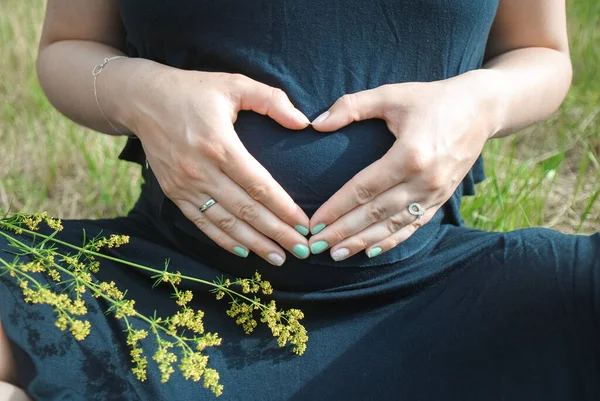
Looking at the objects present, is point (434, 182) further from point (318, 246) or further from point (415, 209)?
point (318, 246)

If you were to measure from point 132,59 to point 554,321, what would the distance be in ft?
2.88

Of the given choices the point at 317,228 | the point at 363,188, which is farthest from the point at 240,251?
the point at 363,188

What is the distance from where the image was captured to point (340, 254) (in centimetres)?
116

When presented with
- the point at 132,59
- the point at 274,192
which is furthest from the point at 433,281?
the point at 132,59

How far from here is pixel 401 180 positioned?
113 cm

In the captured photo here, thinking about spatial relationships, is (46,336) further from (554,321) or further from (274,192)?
(554,321)

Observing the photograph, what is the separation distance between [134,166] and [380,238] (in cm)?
151

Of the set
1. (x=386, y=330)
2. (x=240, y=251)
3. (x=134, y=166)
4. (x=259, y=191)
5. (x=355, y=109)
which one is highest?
(x=355, y=109)

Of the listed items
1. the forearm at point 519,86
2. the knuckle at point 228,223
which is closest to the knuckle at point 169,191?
the knuckle at point 228,223

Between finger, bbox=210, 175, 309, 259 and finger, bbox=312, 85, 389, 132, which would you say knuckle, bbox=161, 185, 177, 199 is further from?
finger, bbox=312, 85, 389, 132

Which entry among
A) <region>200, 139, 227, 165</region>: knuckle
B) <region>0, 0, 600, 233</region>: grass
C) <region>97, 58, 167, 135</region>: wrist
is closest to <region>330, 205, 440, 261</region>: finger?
<region>200, 139, 227, 165</region>: knuckle

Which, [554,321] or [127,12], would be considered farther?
[127,12]

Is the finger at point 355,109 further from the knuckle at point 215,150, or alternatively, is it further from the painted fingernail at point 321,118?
the knuckle at point 215,150

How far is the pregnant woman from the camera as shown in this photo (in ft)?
3.67
